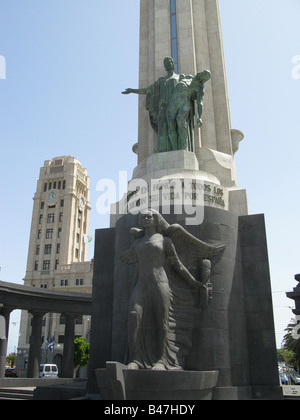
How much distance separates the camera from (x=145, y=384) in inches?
421

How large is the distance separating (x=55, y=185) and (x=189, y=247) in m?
93.8

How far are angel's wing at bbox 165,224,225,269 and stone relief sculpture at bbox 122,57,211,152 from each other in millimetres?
5947

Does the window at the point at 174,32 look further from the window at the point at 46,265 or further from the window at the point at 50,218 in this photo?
the window at the point at 50,218

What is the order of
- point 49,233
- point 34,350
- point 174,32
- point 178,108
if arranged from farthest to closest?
point 49,233
point 34,350
point 174,32
point 178,108

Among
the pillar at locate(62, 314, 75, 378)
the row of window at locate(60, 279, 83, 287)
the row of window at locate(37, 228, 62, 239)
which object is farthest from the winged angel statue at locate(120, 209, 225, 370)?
the row of window at locate(37, 228, 62, 239)

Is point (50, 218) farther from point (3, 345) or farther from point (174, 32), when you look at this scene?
point (174, 32)

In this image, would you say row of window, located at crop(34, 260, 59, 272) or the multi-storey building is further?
row of window, located at crop(34, 260, 59, 272)

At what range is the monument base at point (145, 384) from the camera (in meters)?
10.3

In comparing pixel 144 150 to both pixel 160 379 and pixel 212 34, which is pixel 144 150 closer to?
pixel 212 34

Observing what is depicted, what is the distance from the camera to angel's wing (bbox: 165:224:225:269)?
1352 centimetres

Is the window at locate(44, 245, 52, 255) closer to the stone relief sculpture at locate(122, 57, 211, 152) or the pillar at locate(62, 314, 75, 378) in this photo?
the pillar at locate(62, 314, 75, 378)

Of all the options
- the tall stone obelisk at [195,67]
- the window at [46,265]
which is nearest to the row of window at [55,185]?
the window at [46,265]

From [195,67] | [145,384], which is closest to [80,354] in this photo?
[195,67]
